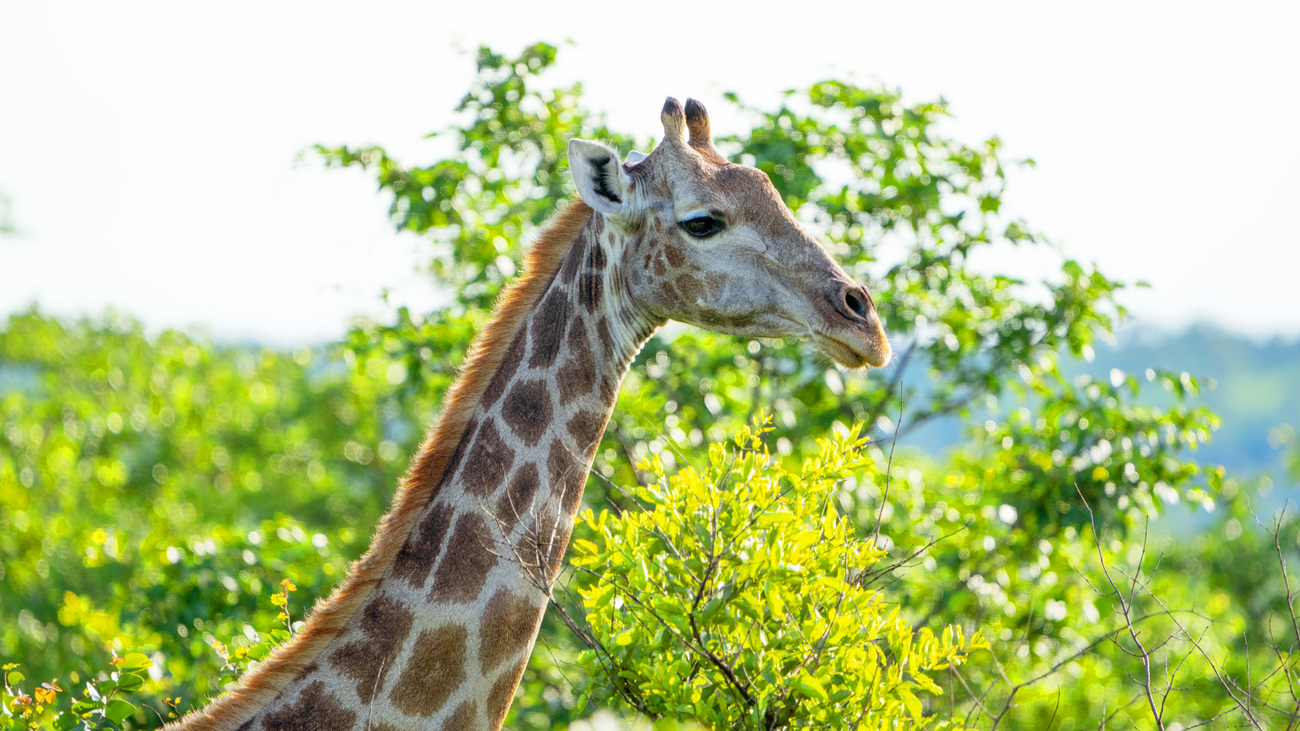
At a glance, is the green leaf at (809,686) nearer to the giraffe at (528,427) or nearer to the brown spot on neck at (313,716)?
the giraffe at (528,427)

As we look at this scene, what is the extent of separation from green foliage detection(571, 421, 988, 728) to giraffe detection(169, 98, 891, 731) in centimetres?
36

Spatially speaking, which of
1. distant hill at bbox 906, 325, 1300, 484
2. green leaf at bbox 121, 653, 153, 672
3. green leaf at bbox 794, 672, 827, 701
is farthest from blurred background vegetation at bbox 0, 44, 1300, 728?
distant hill at bbox 906, 325, 1300, 484

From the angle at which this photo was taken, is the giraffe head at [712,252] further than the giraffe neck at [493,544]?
Yes

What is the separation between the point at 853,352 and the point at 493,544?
1.42m

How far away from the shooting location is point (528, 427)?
11.3 ft

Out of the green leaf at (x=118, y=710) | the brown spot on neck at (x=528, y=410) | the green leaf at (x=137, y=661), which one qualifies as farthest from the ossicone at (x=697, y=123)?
the green leaf at (x=118, y=710)

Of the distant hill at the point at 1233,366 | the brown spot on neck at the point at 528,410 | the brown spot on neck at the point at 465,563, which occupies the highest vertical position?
the brown spot on neck at the point at 528,410

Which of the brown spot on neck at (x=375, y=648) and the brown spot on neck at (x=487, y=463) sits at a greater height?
the brown spot on neck at (x=487, y=463)

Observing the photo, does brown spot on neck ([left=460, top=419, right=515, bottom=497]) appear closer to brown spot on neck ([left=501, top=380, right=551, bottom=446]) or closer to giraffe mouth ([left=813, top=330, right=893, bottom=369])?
Answer: brown spot on neck ([left=501, top=380, right=551, bottom=446])

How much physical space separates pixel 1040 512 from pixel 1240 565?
1310 centimetres

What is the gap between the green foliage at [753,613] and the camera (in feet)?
9.44

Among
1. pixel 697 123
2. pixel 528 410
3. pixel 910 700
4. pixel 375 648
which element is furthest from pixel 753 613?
pixel 697 123

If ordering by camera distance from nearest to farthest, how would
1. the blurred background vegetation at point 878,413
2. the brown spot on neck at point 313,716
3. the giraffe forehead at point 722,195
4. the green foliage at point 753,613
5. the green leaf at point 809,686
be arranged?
the green leaf at point 809,686
the green foliage at point 753,613
the brown spot on neck at point 313,716
the giraffe forehead at point 722,195
the blurred background vegetation at point 878,413

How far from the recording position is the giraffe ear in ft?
11.6
